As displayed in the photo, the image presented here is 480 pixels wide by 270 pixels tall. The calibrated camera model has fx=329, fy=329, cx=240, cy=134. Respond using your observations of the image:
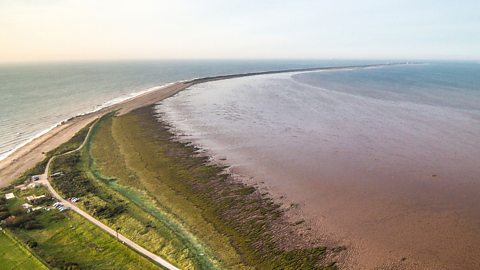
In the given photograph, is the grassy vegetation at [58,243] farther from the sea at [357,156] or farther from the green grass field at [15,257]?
the sea at [357,156]

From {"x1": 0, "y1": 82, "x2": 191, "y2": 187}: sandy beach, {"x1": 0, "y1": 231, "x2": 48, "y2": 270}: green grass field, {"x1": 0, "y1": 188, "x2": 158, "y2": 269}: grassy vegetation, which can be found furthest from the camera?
{"x1": 0, "y1": 82, "x2": 191, "y2": 187}: sandy beach

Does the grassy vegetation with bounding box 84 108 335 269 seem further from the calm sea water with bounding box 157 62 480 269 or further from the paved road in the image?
the calm sea water with bounding box 157 62 480 269

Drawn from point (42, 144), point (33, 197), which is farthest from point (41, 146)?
point (33, 197)

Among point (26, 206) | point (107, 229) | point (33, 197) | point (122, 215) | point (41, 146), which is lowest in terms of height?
point (107, 229)

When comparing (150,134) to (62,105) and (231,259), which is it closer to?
(231,259)

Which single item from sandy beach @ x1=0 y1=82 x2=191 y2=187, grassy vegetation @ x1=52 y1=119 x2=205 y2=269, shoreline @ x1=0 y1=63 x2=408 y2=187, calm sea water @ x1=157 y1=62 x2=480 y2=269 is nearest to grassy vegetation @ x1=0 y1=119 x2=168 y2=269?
grassy vegetation @ x1=52 y1=119 x2=205 y2=269

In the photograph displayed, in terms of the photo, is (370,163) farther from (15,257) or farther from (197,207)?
(15,257)
